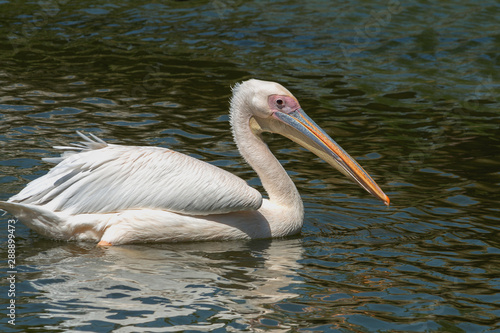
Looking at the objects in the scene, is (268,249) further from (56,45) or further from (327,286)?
(56,45)

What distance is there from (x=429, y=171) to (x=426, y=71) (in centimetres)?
359

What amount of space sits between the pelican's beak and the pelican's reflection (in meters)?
0.64

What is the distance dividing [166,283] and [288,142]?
352cm

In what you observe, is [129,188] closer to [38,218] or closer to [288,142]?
[38,218]

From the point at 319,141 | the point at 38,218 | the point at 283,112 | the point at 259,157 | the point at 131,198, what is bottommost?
the point at 38,218

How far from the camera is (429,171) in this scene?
7.24 m

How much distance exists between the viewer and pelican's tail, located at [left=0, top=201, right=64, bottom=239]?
5.21 m

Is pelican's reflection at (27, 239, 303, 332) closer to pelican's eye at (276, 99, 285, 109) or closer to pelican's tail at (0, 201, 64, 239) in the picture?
pelican's tail at (0, 201, 64, 239)

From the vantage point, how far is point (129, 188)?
5438 mm

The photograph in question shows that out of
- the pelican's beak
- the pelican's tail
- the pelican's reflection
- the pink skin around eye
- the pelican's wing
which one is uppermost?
the pink skin around eye

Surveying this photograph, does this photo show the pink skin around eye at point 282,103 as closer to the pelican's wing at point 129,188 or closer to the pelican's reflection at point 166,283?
the pelican's wing at point 129,188

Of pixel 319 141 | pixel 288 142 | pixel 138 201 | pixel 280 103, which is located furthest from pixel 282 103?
pixel 288 142

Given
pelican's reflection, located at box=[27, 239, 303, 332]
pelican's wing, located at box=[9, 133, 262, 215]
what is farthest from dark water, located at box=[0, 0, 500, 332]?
pelican's wing, located at box=[9, 133, 262, 215]

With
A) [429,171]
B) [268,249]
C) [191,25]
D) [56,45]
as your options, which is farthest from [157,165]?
[191,25]
